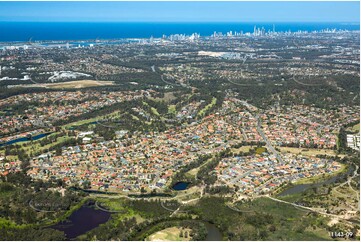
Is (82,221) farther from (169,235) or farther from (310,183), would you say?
(310,183)

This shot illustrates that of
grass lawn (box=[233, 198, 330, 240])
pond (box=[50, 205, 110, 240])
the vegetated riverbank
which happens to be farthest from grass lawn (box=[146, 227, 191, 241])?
the vegetated riverbank

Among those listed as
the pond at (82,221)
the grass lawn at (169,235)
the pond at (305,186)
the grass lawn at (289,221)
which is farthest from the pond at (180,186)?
the pond at (305,186)

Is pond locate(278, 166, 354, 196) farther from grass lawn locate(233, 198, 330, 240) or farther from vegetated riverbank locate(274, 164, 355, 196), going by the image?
grass lawn locate(233, 198, 330, 240)

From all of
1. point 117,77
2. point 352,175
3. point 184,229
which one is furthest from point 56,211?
point 117,77

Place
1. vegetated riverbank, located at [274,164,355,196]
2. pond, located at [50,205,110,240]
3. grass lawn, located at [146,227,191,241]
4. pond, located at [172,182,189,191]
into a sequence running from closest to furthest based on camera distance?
grass lawn, located at [146,227,191,241], pond, located at [50,205,110,240], vegetated riverbank, located at [274,164,355,196], pond, located at [172,182,189,191]

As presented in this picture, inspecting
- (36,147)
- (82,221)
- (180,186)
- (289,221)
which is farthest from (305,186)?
(36,147)

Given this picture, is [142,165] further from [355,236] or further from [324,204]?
[355,236]

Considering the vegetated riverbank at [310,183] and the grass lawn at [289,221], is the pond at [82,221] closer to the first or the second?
the grass lawn at [289,221]

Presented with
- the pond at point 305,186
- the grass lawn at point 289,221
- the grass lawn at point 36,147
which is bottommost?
the grass lawn at point 289,221
